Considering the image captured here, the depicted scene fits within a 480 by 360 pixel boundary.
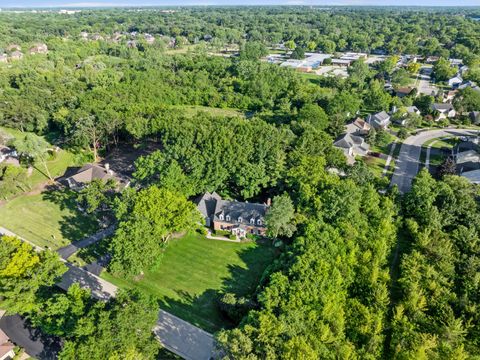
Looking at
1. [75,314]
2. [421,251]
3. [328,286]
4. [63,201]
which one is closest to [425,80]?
[421,251]

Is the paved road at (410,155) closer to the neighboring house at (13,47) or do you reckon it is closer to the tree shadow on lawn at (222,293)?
the tree shadow on lawn at (222,293)

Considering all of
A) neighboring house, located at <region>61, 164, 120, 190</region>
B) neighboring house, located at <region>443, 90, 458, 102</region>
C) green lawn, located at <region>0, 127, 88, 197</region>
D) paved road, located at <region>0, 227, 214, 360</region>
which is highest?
neighboring house, located at <region>443, 90, 458, 102</region>

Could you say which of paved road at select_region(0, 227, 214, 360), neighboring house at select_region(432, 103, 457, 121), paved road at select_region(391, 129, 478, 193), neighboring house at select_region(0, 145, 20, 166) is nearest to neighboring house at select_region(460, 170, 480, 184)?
paved road at select_region(391, 129, 478, 193)

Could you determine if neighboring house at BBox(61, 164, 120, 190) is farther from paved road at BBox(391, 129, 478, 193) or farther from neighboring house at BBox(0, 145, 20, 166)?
paved road at BBox(391, 129, 478, 193)

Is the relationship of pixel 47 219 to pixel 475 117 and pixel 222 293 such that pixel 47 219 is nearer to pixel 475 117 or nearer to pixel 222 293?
pixel 222 293

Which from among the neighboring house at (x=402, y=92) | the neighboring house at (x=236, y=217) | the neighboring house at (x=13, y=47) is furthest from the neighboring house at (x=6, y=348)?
the neighboring house at (x=13, y=47)

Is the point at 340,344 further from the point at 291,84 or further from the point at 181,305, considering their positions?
the point at 291,84
